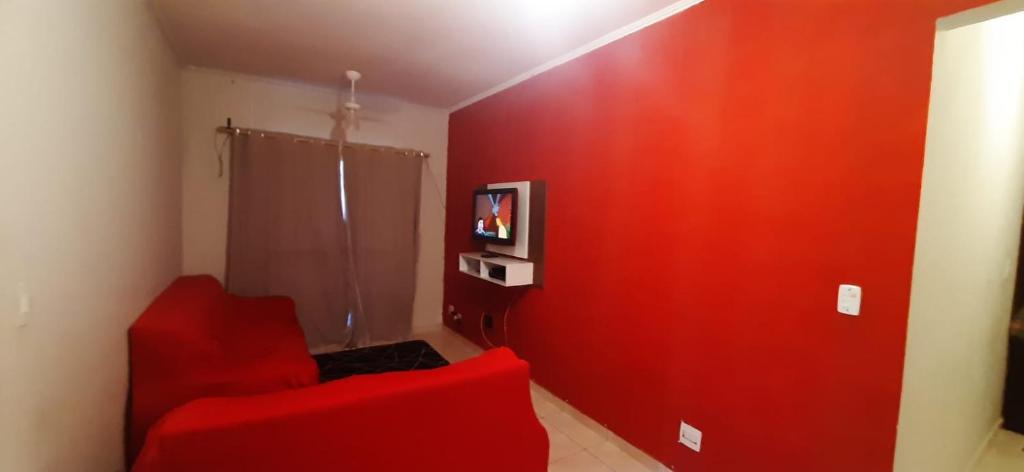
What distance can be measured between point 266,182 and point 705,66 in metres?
3.37

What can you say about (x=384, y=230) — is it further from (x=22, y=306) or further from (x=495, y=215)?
(x=22, y=306)

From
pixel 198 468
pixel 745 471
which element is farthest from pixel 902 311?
pixel 198 468

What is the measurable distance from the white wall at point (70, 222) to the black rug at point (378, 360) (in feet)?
4.88

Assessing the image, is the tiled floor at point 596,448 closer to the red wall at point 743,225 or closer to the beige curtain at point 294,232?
the red wall at point 743,225

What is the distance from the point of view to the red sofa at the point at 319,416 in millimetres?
→ 1044

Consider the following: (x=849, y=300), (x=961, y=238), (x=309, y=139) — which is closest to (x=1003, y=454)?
(x=961, y=238)

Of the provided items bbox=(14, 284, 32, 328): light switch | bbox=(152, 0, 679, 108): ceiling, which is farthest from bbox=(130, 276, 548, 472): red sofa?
bbox=(152, 0, 679, 108): ceiling

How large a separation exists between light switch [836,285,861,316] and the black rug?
2.64 meters

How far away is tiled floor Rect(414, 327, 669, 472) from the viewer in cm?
205

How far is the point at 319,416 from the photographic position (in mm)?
1128

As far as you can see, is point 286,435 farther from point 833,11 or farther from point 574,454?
point 833,11

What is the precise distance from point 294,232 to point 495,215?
183 centimetres

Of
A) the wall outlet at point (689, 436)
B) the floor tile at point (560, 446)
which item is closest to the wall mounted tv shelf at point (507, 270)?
the floor tile at point (560, 446)

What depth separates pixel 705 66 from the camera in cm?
179
